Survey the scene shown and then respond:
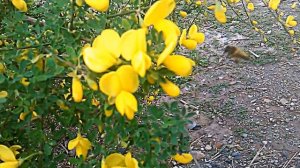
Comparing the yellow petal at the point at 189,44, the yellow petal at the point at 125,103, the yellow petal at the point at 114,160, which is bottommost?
the yellow petal at the point at 114,160

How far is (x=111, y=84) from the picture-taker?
2.43ft

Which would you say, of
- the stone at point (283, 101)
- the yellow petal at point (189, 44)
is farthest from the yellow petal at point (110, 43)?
the stone at point (283, 101)

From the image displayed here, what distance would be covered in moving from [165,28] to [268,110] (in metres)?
1.67

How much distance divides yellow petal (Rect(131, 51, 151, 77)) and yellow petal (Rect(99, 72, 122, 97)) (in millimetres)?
30

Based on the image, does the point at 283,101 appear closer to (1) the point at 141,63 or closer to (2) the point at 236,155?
(2) the point at 236,155

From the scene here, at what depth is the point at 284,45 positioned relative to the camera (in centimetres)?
290

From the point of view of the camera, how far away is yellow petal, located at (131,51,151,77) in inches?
27.6

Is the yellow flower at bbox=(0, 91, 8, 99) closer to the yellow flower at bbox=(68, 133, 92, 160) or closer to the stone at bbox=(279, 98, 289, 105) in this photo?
the yellow flower at bbox=(68, 133, 92, 160)

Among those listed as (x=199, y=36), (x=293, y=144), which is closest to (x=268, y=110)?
(x=293, y=144)

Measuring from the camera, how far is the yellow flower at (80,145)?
1.05 meters

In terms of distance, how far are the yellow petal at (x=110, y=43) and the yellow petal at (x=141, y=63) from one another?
0.10 ft

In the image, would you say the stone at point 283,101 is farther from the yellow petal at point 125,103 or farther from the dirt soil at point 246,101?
the yellow petal at point 125,103

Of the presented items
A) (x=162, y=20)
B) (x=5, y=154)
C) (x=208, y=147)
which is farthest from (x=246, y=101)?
(x=162, y=20)

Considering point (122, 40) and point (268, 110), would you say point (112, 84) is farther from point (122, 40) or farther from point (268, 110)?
point (268, 110)
